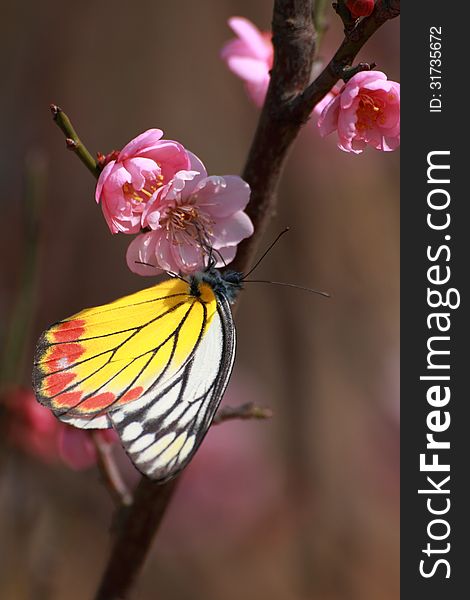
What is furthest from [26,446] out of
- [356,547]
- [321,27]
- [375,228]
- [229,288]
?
[375,228]

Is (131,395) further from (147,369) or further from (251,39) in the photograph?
(251,39)

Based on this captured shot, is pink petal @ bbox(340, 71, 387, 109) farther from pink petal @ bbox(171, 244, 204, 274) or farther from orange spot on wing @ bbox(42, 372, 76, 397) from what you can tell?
orange spot on wing @ bbox(42, 372, 76, 397)

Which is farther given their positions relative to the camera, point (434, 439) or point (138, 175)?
point (434, 439)

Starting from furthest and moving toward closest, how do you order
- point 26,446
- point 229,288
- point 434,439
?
point 26,446 → point 434,439 → point 229,288

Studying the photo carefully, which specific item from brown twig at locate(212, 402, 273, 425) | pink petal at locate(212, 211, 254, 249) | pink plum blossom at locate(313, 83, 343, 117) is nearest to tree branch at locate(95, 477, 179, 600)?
brown twig at locate(212, 402, 273, 425)

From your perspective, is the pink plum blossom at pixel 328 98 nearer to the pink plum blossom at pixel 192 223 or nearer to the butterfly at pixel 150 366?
the pink plum blossom at pixel 192 223

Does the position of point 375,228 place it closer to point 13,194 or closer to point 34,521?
point 13,194
